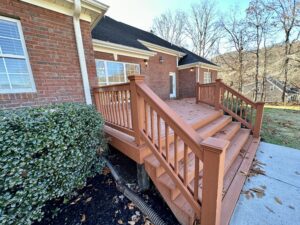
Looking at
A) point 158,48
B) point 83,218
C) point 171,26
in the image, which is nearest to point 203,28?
point 171,26

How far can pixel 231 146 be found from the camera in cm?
351

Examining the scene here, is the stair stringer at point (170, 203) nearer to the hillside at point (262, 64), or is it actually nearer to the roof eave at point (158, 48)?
the roof eave at point (158, 48)

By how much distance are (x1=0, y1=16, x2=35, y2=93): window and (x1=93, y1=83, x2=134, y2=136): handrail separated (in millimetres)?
1523

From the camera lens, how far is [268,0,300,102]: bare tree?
12.0 m

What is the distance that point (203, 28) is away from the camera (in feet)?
65.6

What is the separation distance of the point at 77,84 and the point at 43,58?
2.92 feet

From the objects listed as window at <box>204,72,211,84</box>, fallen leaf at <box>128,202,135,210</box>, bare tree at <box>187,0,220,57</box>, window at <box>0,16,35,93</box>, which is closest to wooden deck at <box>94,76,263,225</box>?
fallen leaf at <box>128,202,135,210</box>

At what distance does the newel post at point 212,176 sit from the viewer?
133 cm

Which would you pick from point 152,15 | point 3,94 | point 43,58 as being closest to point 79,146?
point 3,94

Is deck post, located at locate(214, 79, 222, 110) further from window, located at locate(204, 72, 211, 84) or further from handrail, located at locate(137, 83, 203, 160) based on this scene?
window, located at locate(204, 72, 211, 84)

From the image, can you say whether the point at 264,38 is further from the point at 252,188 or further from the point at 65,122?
the point at 65,122

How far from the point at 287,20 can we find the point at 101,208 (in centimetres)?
1940

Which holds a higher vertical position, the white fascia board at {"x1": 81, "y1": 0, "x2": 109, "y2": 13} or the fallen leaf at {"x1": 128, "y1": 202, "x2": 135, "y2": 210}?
the white fascia board at {"x1": 81, "y1": 0, "x2": 109, "y2": 13}

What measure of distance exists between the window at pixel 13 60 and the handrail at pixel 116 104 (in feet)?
5.00
